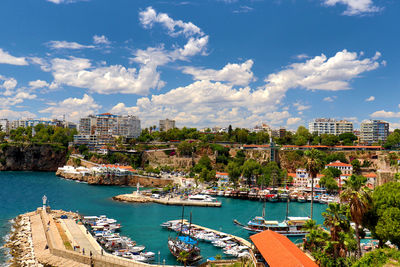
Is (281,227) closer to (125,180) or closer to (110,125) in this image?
(125,180)

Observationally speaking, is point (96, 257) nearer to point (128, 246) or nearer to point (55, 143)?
point (128, 246)

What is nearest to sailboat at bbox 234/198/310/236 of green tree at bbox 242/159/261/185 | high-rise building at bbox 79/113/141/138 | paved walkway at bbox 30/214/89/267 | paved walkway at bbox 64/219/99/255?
paved walkway at bbox 64/219/99/255

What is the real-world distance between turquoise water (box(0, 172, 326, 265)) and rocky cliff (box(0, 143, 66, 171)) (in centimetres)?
4661

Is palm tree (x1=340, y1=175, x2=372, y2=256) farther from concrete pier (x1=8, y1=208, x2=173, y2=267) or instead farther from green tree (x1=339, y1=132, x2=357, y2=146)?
green tree (x1=339, y1=132, x2=357, y2=146)

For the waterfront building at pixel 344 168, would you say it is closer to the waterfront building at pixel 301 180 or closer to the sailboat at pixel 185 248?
the waterfront building at pixel 301 180

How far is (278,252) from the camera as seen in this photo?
837 inches

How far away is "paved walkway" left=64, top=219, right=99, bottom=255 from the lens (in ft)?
107

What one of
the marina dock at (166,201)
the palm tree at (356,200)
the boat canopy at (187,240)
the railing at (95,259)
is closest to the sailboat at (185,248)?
the boat canopy at (187,240)

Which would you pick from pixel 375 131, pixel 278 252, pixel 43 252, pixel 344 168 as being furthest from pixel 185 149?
pixel 278 252

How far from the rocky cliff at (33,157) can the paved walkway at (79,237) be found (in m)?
93.2

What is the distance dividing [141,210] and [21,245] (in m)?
25.6

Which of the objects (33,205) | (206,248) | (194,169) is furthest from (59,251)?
(194,169)

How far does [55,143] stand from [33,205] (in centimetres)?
7999

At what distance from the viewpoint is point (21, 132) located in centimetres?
15762
